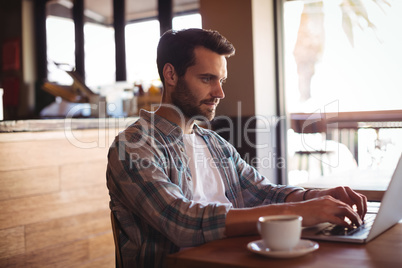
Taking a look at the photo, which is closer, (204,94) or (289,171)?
(204,94)

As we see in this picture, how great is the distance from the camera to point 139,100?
3408mm

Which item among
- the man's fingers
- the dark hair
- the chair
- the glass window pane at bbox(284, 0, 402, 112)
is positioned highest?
the glass window pane at bbox(284, 0, 402, 112)

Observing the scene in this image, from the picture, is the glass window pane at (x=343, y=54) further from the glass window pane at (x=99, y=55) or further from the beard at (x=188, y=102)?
the glass window pane at (x=99, y=55)

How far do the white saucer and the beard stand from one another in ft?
2.26

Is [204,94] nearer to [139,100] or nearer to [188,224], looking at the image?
[188,224]

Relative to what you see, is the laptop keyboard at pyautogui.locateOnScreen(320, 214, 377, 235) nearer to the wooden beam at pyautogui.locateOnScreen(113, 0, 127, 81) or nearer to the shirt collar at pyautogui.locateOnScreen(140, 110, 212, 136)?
the shirt collar at pyautogui.locateOnScreen(140, 110, 212, 136)

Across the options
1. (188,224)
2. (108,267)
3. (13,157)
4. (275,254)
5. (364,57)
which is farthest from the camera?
(364,57)

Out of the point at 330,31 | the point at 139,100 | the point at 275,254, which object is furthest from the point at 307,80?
the point at 275,254

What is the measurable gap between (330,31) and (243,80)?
709 mm

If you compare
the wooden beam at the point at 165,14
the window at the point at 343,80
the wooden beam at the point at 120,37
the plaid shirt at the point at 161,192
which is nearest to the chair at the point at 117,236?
the plaid shirt at the point at 161,192

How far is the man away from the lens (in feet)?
3.25

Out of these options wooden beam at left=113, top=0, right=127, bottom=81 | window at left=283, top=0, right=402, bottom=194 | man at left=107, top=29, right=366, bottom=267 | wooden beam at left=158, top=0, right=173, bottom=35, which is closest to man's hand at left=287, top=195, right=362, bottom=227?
man at left=107, top=29, right=366, bottom=267

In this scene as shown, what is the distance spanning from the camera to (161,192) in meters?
1.07

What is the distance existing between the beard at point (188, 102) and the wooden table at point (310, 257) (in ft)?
2.11
